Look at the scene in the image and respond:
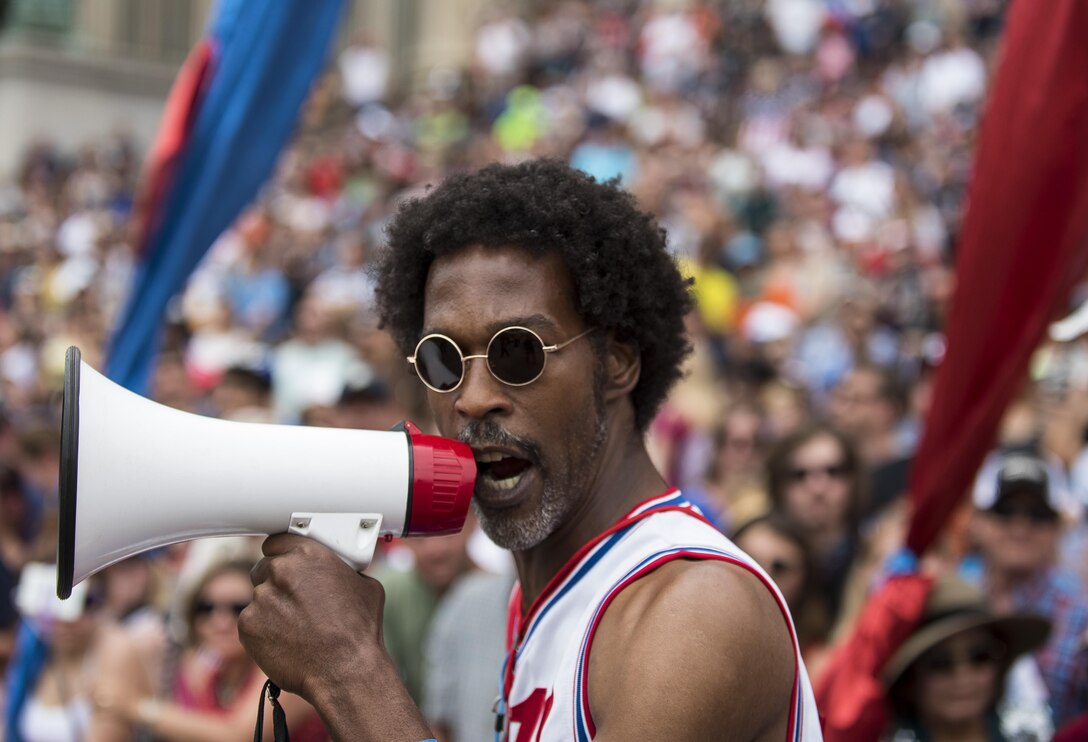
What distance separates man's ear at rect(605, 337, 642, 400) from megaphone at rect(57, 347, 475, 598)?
39cm

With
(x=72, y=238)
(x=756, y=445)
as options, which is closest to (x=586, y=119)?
(x=72, y=238)

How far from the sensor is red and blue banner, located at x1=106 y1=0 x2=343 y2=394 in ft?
16.4

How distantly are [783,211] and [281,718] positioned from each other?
1012 cm

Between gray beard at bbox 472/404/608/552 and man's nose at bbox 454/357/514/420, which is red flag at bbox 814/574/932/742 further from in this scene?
man's nose at bbox 454/357/514/420

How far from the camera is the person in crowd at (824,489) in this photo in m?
4.72

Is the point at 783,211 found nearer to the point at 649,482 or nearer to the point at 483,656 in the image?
the point at 483,656

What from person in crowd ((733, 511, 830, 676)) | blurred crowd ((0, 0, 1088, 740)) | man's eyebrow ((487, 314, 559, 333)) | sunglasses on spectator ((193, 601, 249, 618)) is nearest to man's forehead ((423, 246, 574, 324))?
man's eyebrow ((487, 314, 559, 333))

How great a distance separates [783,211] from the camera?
466 inches

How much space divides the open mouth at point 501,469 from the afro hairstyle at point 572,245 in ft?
0.83

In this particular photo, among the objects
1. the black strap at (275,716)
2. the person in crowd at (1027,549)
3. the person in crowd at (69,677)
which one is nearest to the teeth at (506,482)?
the black strap at (275,716)

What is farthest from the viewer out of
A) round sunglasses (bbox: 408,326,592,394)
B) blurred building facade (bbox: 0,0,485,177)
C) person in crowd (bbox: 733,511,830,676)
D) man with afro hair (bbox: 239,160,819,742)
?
blurred building facade (bbox: 0,0,485,177)

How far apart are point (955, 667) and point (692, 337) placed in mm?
1168

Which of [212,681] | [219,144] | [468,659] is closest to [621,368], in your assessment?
[468,659]

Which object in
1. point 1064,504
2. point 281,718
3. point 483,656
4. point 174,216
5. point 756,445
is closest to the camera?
point 281,718
